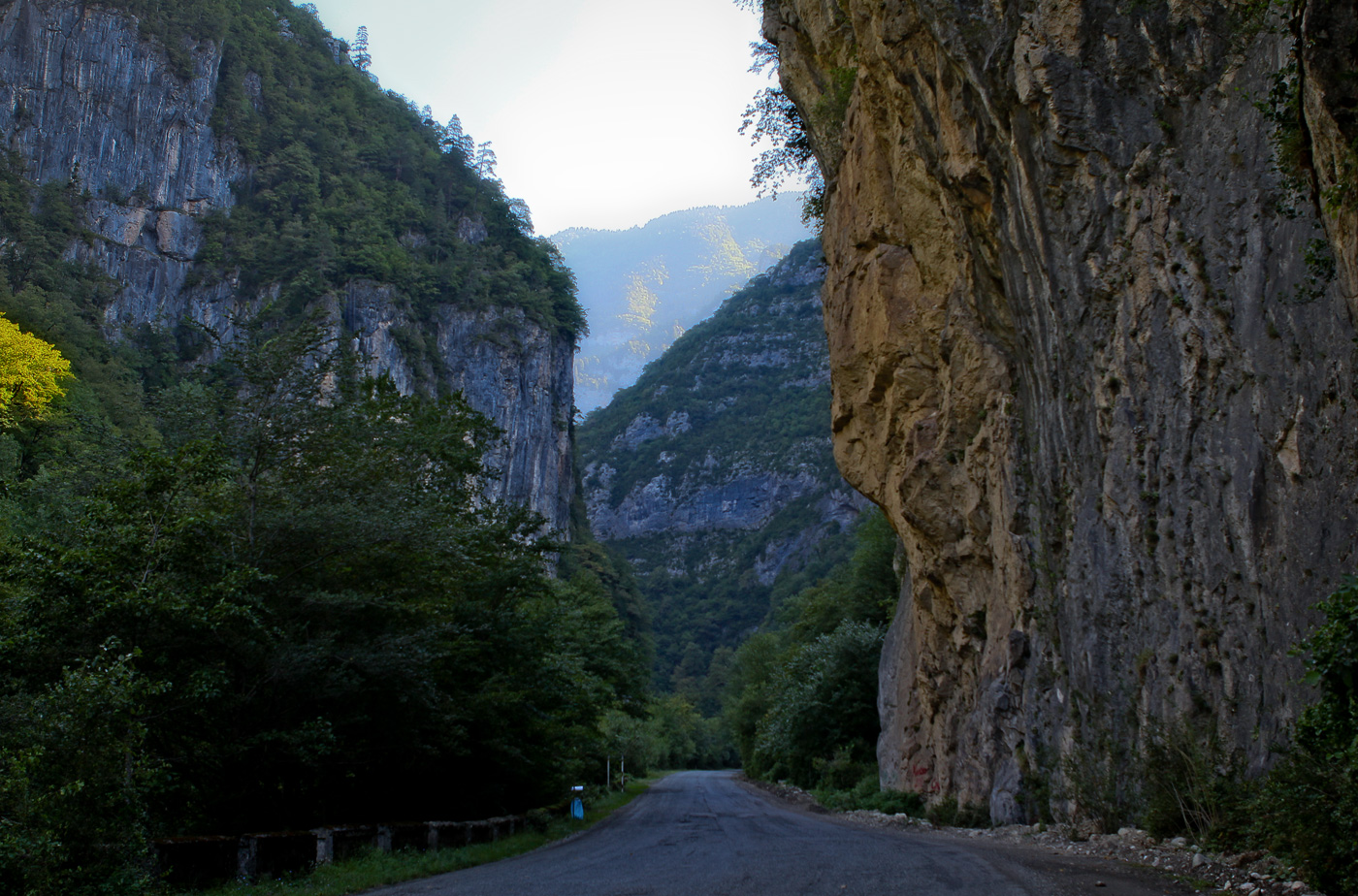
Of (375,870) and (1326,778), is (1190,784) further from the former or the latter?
(375,870)

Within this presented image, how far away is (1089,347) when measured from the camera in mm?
12148

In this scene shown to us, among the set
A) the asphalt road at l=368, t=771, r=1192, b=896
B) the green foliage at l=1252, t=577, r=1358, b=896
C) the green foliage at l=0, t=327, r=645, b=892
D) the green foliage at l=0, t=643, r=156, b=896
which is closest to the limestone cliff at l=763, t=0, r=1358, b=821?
the green foliage at l=1252, t=577, r=1358, b=896

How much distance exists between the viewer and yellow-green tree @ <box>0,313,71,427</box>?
34.6 meters

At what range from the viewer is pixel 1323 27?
5.88m

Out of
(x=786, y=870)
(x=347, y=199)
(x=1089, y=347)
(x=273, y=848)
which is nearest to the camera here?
(x=273, y=848)

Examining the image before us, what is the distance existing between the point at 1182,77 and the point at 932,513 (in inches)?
367

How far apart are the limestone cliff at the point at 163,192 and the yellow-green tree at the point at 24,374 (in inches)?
792

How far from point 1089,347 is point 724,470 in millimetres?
118714

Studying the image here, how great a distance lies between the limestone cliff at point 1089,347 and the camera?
8.18 metres

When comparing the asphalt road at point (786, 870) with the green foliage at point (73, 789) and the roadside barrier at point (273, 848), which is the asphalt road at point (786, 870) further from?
the green foliage at point (73, 789)

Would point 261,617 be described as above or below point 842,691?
above

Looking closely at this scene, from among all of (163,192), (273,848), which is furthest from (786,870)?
(163,192)

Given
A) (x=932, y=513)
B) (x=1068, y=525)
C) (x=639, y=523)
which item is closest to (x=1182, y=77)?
(x=1068, y=525)

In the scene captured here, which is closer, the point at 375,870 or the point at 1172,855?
the point at 1172,855
